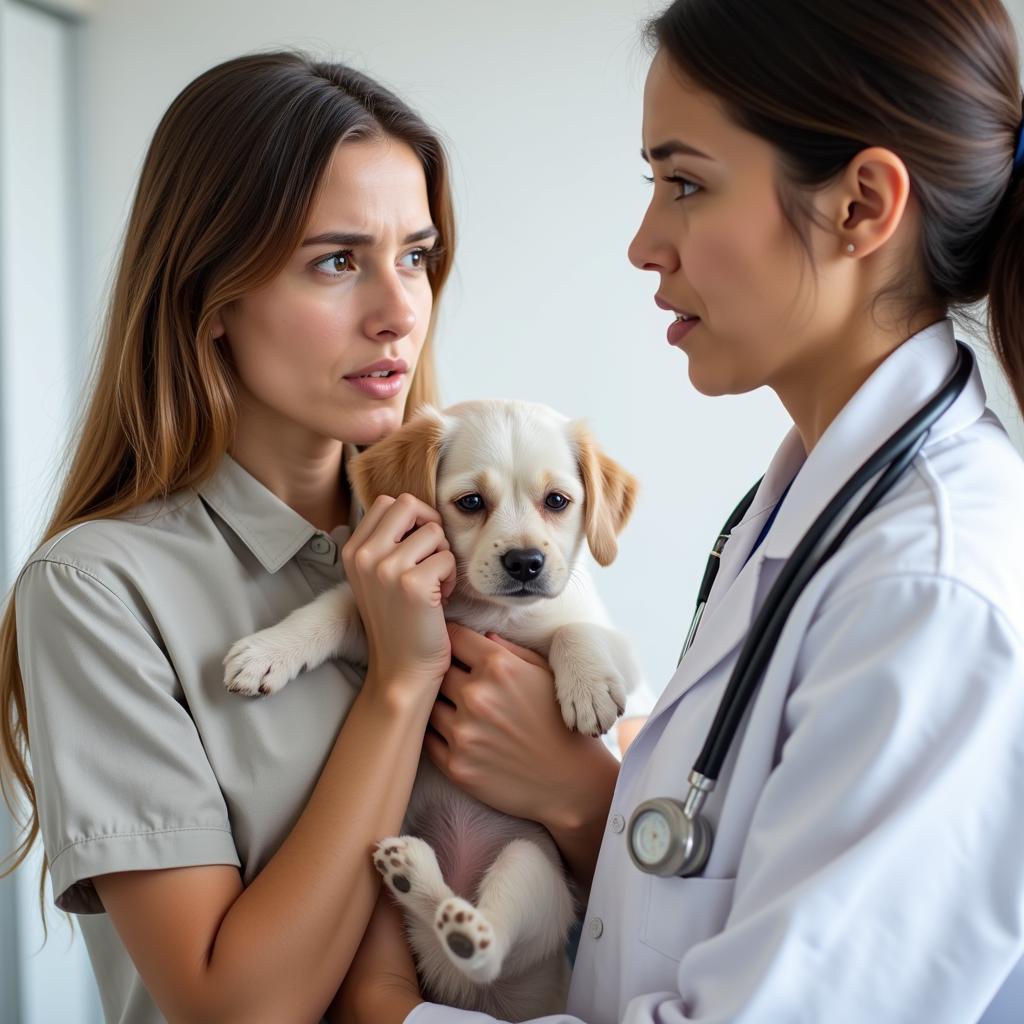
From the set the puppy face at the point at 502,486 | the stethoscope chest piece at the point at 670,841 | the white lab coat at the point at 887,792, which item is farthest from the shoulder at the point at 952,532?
the puppy face at the point at 502,486

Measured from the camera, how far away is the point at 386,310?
66.9 inches

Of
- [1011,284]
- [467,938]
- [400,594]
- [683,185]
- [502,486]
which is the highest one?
[683,185]

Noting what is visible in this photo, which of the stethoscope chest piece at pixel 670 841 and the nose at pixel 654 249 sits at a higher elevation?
the nose at pixel 654 249

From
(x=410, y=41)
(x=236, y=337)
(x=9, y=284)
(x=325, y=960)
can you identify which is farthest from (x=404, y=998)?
(x=410, y=41)

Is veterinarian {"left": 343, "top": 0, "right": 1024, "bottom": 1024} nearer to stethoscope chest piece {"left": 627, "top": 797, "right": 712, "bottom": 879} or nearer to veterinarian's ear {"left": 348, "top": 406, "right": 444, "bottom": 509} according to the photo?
stethoscope chest piece {"left": 627, "top": 797, "right": 712, "bottom": 879}

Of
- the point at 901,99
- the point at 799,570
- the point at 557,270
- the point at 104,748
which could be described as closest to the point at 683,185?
the point at 901,99

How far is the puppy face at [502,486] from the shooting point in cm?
173

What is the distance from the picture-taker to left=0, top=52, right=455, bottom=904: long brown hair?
1.63 metres

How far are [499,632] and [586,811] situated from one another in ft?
1.26

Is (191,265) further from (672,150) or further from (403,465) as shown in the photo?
(672,150)

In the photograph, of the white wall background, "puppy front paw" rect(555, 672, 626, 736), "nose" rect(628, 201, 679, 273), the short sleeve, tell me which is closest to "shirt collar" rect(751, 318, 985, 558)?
"nose" rect(628, 201, 679, 273)

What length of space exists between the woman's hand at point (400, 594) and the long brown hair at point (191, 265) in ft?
1.02

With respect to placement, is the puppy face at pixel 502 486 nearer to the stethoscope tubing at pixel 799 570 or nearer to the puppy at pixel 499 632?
the puppy at pixel 499 632

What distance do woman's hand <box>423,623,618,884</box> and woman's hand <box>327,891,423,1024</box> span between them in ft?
0.75
